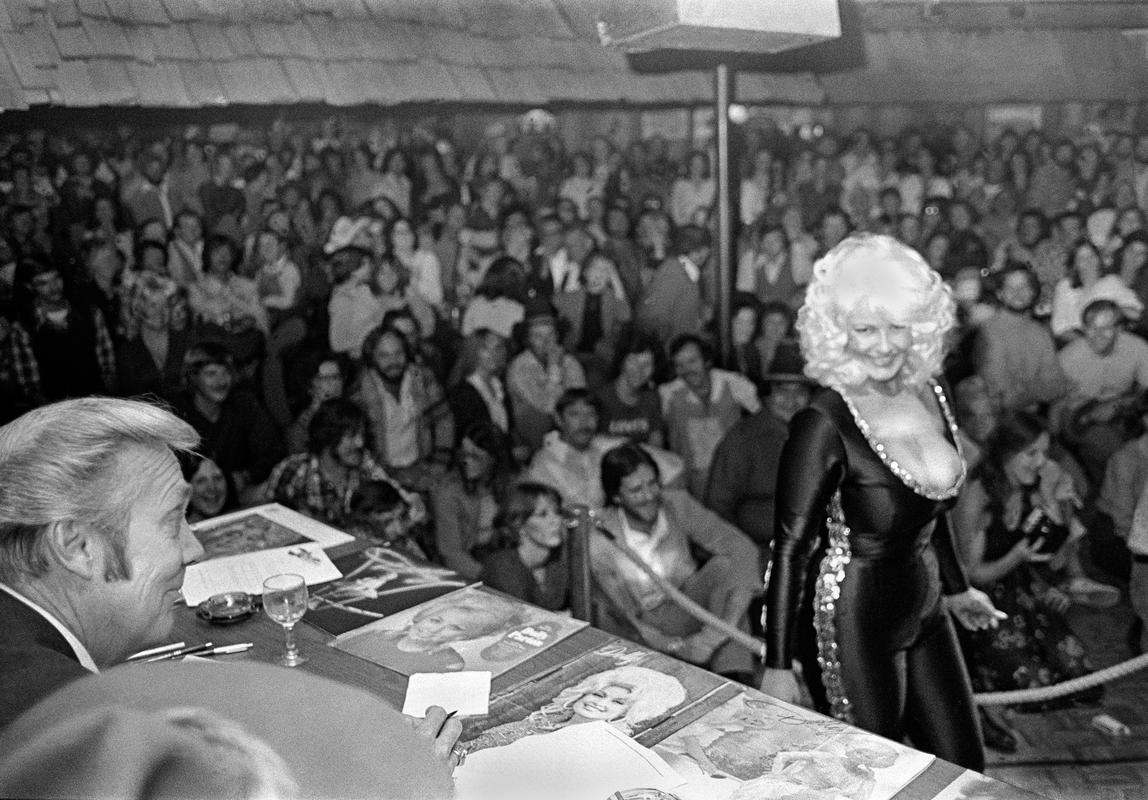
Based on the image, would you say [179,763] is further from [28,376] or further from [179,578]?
[28,376]

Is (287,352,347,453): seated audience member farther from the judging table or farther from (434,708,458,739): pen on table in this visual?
(434,708,458,739): pen on table

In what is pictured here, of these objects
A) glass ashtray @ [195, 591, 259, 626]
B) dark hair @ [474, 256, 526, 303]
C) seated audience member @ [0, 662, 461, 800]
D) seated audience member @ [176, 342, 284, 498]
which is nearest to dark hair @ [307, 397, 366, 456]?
seated audience member @ [176, 342, 284, 498]

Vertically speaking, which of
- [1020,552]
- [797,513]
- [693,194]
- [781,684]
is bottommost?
[1020,552]

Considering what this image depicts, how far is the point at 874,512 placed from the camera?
1.89 meters

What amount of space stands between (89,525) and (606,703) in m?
0.78

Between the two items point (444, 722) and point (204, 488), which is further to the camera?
point (204, 488)

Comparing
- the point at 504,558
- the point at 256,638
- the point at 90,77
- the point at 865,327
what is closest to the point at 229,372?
the point at 90,77

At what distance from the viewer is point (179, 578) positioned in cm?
126

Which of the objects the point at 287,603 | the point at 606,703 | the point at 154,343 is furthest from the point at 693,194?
the point at 606,703

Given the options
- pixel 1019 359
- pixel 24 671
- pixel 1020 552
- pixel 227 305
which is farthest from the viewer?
pixel 1019 359

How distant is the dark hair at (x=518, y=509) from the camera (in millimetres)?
3621

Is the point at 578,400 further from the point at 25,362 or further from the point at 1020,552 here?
the point at 25,362

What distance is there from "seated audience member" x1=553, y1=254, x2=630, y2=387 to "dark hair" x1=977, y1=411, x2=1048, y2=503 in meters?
2.38

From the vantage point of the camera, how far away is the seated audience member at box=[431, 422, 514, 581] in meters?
4.07
